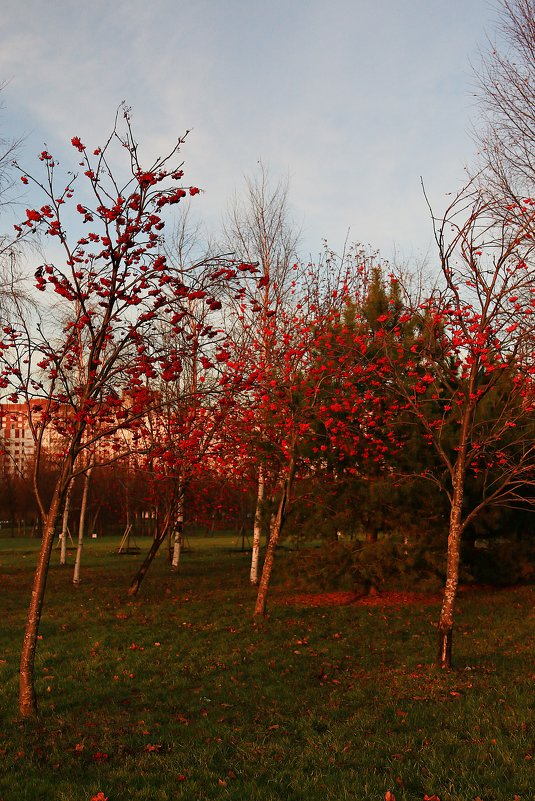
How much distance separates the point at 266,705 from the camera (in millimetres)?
7367

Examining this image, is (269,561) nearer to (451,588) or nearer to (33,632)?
(451,588)

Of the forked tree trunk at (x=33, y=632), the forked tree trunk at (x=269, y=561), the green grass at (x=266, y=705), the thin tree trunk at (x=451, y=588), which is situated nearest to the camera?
the green grass at (x=266, y=705)

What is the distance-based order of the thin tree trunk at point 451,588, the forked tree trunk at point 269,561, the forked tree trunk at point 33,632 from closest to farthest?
the forked tree trunk at point 33,632, the thin tree trunk at point 451,588, the forked tree trunk at point 269,561

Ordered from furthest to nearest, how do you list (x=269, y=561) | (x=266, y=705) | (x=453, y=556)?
(x=269, y=561) < (x=453, y=556) < (x=266, y=705)

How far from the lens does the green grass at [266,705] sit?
494 cm

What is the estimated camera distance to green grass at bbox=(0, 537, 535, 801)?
16.2 ft

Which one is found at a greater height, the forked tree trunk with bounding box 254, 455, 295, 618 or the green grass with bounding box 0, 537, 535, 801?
the forked tree trunk with bounding box 254, 455, 295, 618

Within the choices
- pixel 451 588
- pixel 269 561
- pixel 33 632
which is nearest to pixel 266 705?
pixel 33 632

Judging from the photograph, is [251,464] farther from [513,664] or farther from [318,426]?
[513,664]

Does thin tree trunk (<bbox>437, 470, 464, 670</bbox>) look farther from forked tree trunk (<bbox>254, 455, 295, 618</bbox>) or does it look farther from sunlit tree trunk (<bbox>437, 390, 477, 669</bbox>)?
forked tree trunk (<bbox>254, 455, 295, 618</bbox>)

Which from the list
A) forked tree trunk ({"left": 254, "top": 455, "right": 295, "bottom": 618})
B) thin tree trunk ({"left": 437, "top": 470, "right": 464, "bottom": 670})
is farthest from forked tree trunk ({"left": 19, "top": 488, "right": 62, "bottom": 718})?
forked tree trunk ({"left": 254, "top": 455, "right": 295, "bottom": 618})

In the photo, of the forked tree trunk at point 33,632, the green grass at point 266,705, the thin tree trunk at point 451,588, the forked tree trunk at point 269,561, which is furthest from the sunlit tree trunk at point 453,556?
the forked tree trunk at point 33,632

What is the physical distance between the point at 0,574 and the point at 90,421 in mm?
16955

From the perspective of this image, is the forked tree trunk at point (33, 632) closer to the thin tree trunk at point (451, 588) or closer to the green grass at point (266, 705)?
the green grass at point (266, 705)
